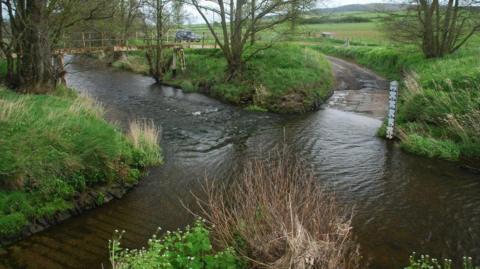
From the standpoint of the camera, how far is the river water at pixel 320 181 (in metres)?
7.14

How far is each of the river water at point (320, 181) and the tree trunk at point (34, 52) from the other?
3308 mm

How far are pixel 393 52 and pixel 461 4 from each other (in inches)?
341

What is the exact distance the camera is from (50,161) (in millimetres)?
8164

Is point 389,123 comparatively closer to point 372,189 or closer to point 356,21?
point 372,189

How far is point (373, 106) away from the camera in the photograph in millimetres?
20203

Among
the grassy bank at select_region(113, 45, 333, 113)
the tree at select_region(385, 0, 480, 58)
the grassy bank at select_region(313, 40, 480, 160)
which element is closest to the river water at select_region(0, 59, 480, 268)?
the grassy bank at select_region(313, 40, 480, 160)

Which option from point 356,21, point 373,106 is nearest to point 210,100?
point 373,106

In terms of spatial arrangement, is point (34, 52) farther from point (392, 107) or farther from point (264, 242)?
point (392, 107)

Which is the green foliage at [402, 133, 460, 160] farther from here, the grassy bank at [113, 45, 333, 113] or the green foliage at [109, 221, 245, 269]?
the green foliage at [109, 221, 245, 269]

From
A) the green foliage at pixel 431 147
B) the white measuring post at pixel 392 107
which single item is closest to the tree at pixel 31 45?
the white measuring post at pixel 392 107

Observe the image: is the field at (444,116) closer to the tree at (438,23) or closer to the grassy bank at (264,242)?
the tree at (438,23)

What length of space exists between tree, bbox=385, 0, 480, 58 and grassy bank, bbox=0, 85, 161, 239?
2107cm

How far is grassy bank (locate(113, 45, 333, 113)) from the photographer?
2003 cm

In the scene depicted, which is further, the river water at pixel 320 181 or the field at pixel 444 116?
the field at pixel 444 116
